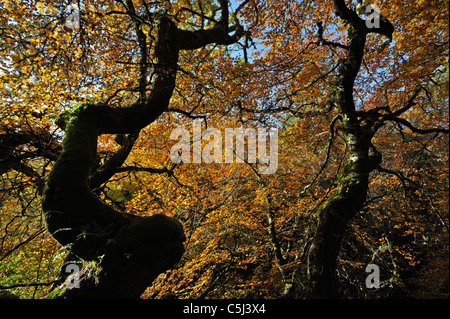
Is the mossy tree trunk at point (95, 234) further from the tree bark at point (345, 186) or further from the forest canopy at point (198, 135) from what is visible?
the tree bark at point (345, 186)

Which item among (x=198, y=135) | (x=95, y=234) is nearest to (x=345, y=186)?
(x=95, y=234)

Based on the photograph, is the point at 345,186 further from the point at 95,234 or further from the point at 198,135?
the point at 198,135

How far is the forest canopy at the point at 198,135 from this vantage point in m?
2.07

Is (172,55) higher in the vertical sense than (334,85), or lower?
higher

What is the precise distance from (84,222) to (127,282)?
0.74 meters

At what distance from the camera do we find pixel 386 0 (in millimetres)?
4430

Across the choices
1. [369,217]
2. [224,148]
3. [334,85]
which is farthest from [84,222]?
[369,217]

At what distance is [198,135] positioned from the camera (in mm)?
9125

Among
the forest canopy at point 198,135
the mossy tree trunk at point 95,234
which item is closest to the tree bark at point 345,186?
the forest canopy at point 198,135

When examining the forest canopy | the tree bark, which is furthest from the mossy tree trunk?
the tree bark

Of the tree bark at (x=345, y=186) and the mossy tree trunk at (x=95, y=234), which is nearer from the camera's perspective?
the mossy tree trunk at (x=95, y=234)

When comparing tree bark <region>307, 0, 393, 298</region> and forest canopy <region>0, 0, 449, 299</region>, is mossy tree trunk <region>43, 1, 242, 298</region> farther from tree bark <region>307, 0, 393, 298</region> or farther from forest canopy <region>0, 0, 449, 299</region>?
tree bark <region>307, 0, 393, 298</region>

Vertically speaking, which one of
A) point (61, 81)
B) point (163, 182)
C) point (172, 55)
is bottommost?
point (163, 182)

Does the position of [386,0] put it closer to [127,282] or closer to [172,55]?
[172,55]
